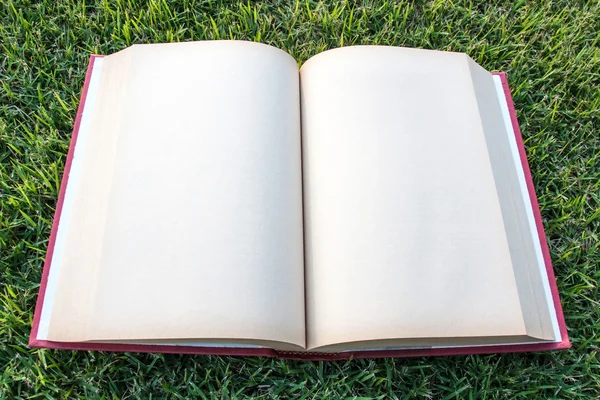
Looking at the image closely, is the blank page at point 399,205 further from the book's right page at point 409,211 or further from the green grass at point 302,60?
the green grass at point 302,60

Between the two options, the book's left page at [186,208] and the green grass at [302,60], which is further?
the green grass at [302,60]

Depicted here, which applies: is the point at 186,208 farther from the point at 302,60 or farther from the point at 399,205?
the point at 302,60

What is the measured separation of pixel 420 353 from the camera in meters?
0.87

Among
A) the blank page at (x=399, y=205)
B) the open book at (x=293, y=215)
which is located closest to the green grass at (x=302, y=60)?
the open book at (x=293, y=215)

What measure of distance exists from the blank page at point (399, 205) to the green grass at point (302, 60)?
7.1 inches

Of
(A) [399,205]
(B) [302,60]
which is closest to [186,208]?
(A) [399,205]

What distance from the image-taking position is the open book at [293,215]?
0.77m

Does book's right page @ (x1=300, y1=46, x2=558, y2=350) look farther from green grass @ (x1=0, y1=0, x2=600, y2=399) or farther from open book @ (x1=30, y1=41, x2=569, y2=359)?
green grass @ (x1=0, y1=0, x2=600, y2=399)

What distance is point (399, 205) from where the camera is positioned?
0.84 metres

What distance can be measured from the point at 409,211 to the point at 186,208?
0.37 m

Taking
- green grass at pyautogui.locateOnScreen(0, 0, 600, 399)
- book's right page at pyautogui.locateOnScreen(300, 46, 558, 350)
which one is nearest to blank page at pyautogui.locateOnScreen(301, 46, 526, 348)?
book's right page at pyautogui.locateOnScreen(300, 46, 558, 350)

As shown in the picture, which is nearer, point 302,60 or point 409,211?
point 409,211

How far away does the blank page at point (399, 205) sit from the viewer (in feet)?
2.55

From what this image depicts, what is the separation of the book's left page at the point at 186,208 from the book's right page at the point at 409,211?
0.05 meters
